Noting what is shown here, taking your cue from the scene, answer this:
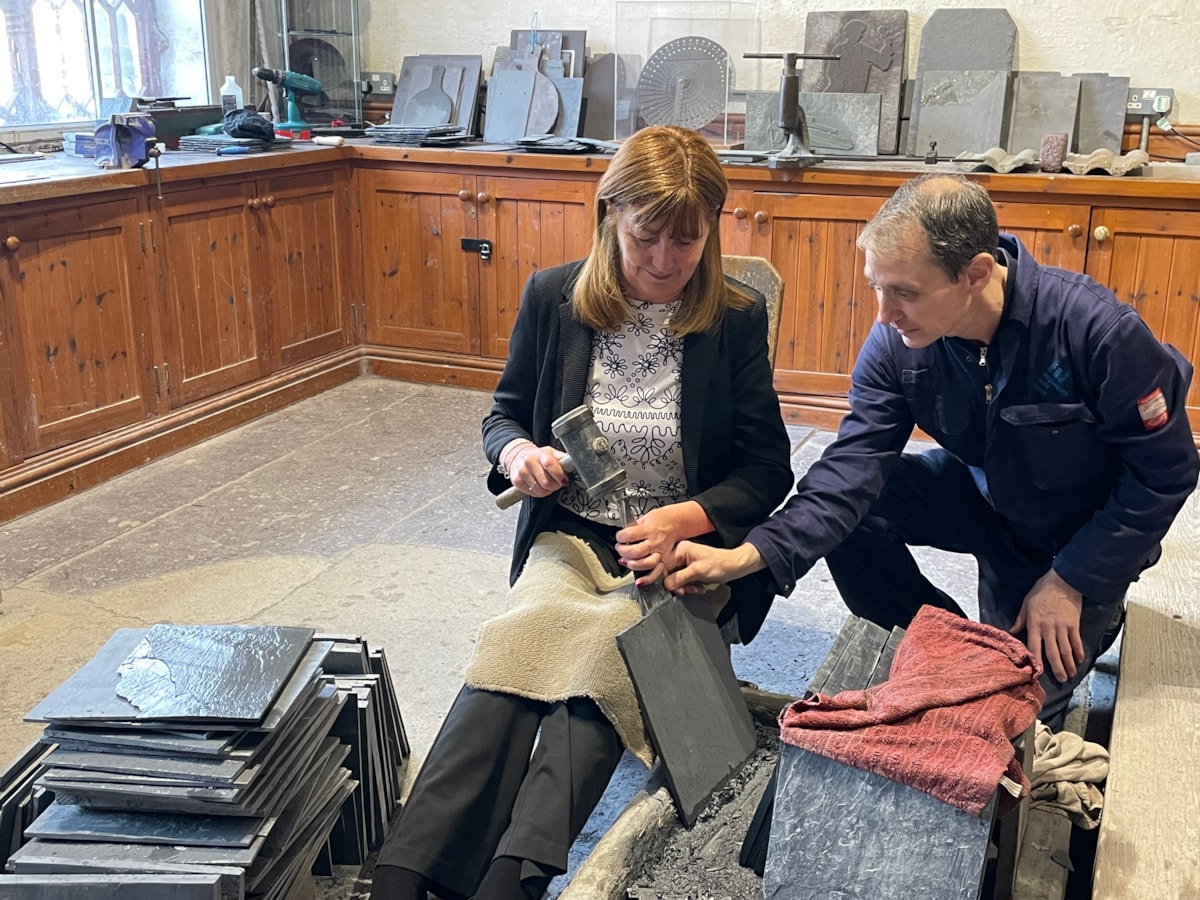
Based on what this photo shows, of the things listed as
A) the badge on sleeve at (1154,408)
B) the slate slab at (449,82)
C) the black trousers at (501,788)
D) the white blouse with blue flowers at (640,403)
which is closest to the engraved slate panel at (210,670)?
the black trousers at (501,788)

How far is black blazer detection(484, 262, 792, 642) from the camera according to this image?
6.63ft

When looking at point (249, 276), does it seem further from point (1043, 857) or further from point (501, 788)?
point (1043, 857)

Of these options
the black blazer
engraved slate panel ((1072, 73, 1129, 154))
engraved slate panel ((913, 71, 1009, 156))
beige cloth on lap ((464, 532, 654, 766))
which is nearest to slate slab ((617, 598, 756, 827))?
beige cloth on lap ((464, 532, 654, 766))

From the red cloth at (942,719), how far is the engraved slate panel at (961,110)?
2.85 metres

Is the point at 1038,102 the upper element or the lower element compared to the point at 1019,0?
lower

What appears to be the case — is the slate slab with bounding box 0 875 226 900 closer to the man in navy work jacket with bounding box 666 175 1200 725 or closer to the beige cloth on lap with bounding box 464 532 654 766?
the beige cloth on lap with bounding box 464 532 654 766

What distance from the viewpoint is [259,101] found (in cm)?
504

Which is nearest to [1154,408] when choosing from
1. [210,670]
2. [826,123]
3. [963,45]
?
[210,670]

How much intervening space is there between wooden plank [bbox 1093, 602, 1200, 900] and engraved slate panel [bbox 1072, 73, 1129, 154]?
236cm

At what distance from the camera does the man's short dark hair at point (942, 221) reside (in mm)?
1812

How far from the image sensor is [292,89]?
4.81m

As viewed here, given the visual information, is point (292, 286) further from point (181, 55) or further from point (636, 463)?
point (636, 463)

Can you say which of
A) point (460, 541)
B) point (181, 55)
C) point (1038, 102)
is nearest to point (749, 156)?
point (1038, 102)

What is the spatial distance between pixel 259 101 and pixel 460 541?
2661 millimetres
